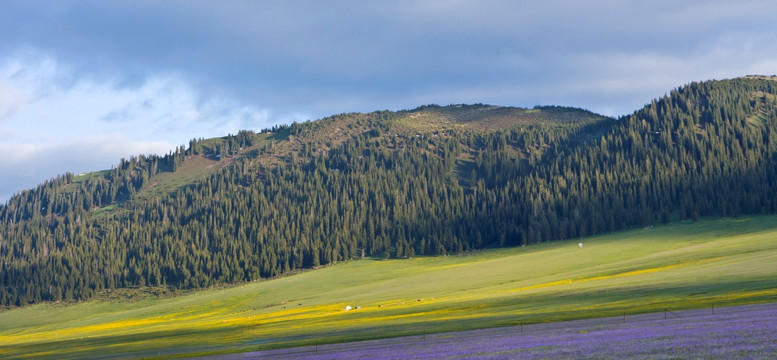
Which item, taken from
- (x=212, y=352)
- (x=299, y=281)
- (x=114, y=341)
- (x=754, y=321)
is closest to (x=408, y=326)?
(x=212, y=352)

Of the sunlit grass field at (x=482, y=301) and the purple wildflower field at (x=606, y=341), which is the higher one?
the purple wildflower field at (x=606, y=341)

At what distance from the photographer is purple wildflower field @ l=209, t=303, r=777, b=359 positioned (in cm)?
3128

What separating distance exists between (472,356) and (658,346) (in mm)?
9743

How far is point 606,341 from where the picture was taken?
36594mm

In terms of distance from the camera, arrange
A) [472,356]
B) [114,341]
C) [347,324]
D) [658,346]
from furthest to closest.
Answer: [114,341]
[347,324]
[472,356]
[658,346]

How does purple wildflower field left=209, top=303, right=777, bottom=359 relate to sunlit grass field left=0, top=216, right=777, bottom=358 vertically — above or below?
above

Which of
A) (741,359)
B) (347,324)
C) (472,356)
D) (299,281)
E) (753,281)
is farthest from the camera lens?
(299,281)

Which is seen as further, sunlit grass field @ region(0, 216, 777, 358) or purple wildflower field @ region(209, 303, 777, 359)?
sunlit grass field @ region(0, 216, 777, 358)

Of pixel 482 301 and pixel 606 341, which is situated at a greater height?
pixel 606 341

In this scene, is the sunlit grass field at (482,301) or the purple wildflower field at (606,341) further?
the sunlit grass field at (482,301)

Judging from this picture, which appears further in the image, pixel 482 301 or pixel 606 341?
pixel 482 301

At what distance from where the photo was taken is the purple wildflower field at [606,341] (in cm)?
3128

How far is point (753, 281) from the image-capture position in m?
61.1

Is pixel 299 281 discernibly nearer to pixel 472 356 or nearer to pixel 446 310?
pixel 446 310
